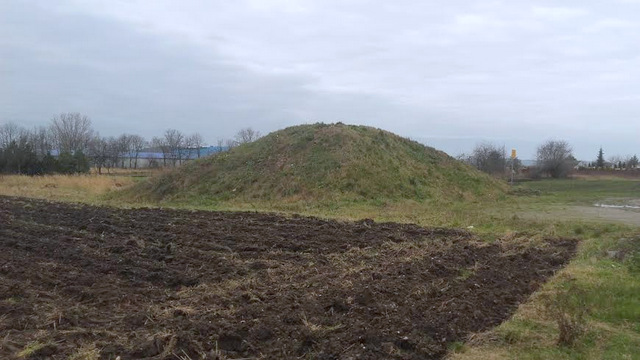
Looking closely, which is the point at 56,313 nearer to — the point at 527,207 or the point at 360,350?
the point at 360,350

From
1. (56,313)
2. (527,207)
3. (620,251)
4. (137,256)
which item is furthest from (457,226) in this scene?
(56,313)

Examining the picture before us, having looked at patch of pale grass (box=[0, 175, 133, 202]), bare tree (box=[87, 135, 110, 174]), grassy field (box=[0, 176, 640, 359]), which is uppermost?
bare tree (box=[87, 135, 110, 174])

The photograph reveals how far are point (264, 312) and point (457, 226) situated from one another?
10.7m

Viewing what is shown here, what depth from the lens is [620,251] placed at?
1012 centimetres

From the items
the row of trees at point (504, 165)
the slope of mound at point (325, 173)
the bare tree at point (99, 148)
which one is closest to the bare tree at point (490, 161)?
the row of trees at point (504, 165)

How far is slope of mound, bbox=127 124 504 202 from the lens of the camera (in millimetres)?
23953

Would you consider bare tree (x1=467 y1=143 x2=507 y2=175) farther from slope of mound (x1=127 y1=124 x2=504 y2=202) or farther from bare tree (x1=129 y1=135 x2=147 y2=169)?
bare tree (x1=129 y1=135 x2=147 y2=169)

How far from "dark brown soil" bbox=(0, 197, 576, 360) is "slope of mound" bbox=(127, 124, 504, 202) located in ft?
34.3

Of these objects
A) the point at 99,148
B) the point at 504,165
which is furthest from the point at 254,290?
the point at 99,148

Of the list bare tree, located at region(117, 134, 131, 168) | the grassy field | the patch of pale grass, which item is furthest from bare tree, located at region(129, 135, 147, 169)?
the grassy field

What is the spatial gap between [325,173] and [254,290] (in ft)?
57.9

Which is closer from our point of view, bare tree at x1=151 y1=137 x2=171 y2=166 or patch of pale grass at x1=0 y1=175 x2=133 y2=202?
patch of pale grass at x1=0 y1=175 x2=133 y2=202

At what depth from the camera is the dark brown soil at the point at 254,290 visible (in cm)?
512

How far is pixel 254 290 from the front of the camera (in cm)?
724
